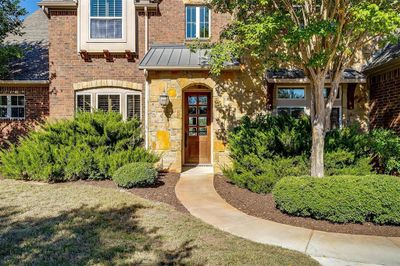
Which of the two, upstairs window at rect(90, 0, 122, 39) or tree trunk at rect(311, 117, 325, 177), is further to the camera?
upstairs window at rect(90, 0, 122, 39)

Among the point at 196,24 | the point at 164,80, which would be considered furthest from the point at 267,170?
the point at 196,24

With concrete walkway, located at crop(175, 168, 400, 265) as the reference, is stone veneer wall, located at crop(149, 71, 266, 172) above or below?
above

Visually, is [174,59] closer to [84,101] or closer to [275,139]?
[84,101]

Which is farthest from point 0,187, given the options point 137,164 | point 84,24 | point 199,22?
point 199,22

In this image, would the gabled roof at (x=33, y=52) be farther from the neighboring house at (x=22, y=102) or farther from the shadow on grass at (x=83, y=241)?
the shadow on grass at (x=83, y=241)

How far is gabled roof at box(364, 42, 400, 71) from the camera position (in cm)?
881

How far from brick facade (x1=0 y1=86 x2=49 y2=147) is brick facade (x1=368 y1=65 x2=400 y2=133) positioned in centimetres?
1151

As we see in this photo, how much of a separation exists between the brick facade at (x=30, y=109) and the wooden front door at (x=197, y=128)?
17.8 feet

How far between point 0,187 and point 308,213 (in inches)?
293

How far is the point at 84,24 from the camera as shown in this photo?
35.7 feet

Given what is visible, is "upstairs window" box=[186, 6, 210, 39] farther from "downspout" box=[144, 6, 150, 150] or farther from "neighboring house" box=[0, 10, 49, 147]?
"neighboring house" box=[0, 10, 49, 147]

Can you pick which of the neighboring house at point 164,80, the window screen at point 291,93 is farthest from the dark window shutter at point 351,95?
the window screen at point 291,93

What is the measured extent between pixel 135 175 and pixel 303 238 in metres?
4.32

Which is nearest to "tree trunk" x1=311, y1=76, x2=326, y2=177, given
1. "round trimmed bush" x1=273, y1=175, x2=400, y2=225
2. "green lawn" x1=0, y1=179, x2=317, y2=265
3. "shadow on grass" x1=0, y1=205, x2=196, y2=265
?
"round trimmed bush" x1=273, y1=175, x2=400, y2=225
